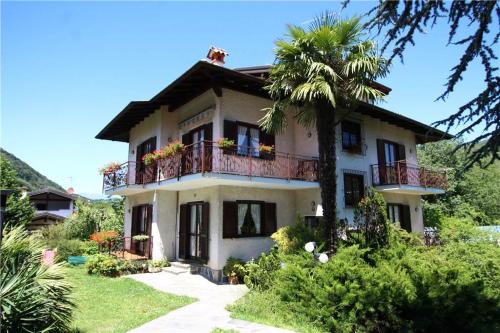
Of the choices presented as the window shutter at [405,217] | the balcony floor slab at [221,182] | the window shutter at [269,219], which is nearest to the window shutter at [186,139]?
the balcony floor slab at [221,182]

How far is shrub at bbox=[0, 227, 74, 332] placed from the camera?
5.59 m

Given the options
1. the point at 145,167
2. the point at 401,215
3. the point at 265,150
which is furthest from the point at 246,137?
the point at 401,215

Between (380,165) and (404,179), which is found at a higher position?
(380,165)

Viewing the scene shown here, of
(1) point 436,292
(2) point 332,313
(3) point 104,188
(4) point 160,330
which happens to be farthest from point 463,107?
(3) point 104,188

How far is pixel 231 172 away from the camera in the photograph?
11.5 meters

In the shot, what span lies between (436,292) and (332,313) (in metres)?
2.52

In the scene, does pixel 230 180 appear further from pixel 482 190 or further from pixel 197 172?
pixel 482 190

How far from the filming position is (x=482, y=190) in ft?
94.2

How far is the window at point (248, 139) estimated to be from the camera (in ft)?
43.7

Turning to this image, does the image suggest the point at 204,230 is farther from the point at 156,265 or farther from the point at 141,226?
the point at 141,226

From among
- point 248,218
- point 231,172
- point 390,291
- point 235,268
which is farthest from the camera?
point 248,218

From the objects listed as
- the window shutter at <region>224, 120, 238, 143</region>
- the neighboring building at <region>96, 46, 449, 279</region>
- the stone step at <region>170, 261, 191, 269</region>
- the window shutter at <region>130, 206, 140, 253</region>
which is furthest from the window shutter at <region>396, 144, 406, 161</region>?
the window shutter at <region>130, 206, 140, 253</region>

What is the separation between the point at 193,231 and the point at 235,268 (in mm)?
3137

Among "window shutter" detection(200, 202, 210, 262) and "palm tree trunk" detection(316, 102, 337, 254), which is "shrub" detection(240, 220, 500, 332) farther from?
"window shutter" detection(200, 202, 210, 262)
